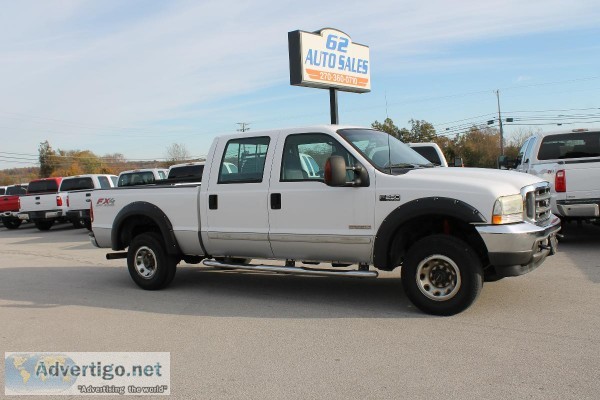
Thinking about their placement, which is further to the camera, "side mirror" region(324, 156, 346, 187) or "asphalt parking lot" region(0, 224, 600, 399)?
"side mirror" region(324, 156, 346, 187)

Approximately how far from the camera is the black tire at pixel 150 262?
7648 mm

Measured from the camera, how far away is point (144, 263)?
790 cm

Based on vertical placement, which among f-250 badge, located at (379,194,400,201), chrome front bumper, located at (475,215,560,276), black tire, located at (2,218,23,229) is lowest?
black tire, located at (2,218,23,229)

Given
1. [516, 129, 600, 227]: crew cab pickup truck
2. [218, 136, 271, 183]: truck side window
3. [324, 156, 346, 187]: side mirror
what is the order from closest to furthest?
[324, 156, 346, 187]: side mirror → [218, 136, 271, 183]: truck side window → [516, 129, 600, 227]: crew cab pickup truck

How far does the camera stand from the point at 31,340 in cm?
555

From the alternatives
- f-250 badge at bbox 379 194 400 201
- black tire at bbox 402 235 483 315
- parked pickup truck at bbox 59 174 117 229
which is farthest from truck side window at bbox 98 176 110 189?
black tire at bbox 402 235 483 315

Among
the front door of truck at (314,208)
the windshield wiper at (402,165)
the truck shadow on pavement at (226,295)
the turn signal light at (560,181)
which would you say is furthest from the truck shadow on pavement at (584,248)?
the front door of truck at (314,208)

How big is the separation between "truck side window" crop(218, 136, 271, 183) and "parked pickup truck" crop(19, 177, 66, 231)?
596 inches

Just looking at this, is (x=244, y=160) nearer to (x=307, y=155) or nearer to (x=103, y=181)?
(x=307, y=155)

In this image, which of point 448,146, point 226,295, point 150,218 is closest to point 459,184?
point 226,295

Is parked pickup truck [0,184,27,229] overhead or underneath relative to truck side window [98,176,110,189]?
underneath

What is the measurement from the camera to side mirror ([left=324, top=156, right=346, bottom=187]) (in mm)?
5836

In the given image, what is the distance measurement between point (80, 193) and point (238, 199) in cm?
1416

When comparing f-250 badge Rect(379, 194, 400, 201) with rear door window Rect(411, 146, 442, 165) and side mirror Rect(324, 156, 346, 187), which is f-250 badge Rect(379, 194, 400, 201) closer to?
side mirror Rect(324, 156, 346, 187)
